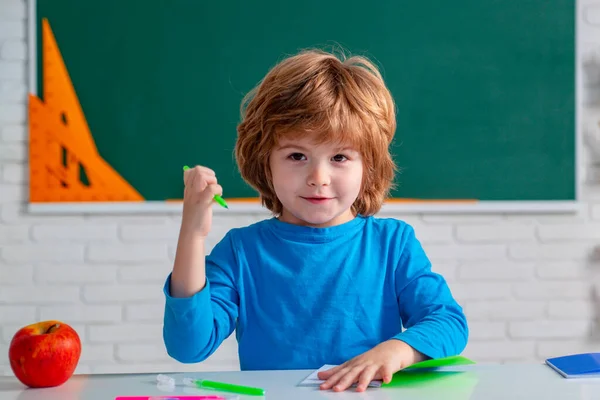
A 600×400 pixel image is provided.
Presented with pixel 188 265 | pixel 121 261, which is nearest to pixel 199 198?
pixel 188 265

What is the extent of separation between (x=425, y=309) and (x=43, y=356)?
1.89ft

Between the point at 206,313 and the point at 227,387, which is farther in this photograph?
the point at 206,313

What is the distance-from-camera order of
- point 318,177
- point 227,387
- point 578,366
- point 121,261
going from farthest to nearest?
point 121,261, point 318,177, point 578,366, point 227,387

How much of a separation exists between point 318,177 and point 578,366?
464 millimetres

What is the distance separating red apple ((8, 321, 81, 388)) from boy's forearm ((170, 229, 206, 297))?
17cm

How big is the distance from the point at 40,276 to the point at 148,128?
640mm

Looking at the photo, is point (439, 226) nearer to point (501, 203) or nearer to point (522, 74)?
point (501, 203)

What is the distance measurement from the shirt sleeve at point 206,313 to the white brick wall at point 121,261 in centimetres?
141

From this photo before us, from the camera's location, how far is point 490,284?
2.78 meters

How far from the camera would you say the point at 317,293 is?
4.13 ft

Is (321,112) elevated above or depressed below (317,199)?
above

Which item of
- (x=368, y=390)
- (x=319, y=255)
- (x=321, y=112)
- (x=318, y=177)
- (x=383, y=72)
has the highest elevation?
(x=383, y=72)

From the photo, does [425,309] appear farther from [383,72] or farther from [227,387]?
[383,72]

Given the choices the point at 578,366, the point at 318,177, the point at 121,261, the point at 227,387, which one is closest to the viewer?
the point at 227,387
